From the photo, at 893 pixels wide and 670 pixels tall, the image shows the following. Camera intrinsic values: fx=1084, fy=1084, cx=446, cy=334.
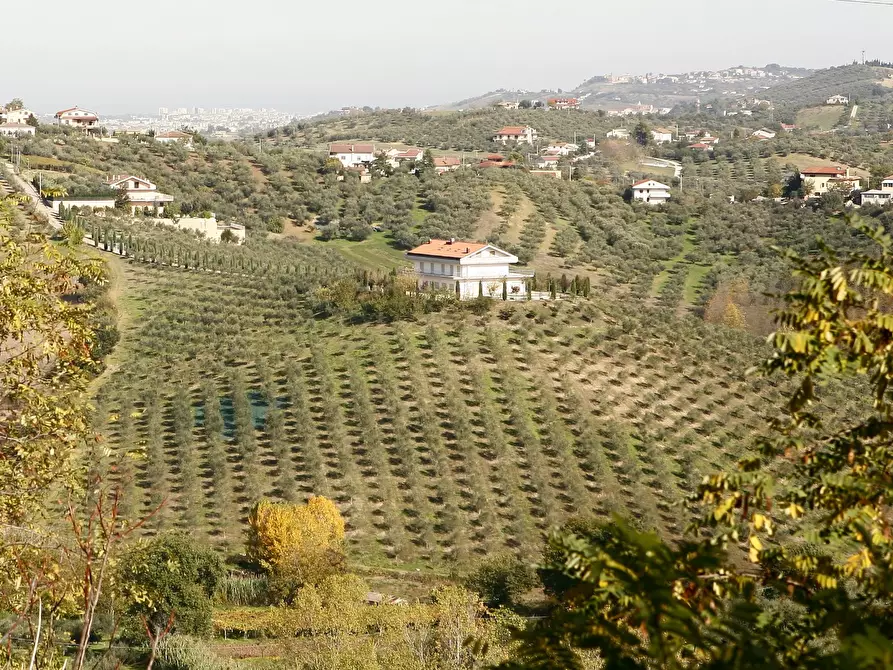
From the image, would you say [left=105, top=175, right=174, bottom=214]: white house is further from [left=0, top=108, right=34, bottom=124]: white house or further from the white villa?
the white villa

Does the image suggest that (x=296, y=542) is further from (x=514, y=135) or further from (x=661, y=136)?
(x=661, y=136)

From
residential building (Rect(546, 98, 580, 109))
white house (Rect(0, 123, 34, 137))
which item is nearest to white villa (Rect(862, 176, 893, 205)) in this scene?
white house (Rect(0, 123, 34, 137))

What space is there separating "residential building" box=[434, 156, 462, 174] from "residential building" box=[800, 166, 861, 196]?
1188 inches

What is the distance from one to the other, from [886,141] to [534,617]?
110m

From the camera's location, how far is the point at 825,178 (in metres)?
93.9

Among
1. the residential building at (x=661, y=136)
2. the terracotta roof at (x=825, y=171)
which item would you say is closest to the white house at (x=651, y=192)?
the terracotta roof at (x=825, y=171)

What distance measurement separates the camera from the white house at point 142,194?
71.0 m

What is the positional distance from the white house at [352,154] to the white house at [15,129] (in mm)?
26636

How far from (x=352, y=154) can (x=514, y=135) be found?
26289 mm

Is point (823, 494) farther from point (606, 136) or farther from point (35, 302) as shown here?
point (606, 136)

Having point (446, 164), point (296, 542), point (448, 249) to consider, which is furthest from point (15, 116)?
point (296, 542)

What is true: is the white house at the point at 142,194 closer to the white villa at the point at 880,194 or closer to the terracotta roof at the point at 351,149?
the terracotta roof at the point at 351,149

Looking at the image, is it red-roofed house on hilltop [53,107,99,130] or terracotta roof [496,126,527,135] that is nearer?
red-roofed house on hilltop [53,107,99,130]

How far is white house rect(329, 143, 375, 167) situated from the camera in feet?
339
